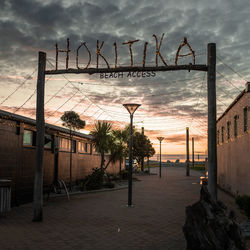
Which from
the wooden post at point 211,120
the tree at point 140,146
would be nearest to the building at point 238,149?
the wooden post at point 211,120

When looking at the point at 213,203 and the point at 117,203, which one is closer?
the point at 213,203

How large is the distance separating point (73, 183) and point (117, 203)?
8019 millimetres

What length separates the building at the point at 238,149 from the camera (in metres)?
13.4

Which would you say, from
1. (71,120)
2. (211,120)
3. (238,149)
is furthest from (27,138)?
(238,149)

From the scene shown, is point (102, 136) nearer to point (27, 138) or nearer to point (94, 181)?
point (94, 181)

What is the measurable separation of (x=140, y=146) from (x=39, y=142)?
3619cm

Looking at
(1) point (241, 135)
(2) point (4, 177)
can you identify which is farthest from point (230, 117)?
(2) point (4, 177)

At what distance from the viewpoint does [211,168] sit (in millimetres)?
8328

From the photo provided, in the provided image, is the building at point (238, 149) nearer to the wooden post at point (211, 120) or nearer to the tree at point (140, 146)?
the wooden post at point (211, 120)

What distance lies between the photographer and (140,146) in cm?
4516

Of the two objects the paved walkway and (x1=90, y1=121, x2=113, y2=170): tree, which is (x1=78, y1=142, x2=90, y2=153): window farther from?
the paved walkway

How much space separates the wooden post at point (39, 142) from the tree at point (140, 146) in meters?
35.3

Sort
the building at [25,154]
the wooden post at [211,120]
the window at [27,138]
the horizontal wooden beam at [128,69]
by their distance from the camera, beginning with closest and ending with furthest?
the wooden post at [211,120] → the horizontal wooden beam at [128,69] → the building at [25,154] → the window at [27,138]

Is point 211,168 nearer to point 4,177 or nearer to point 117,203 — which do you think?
point 117,203
